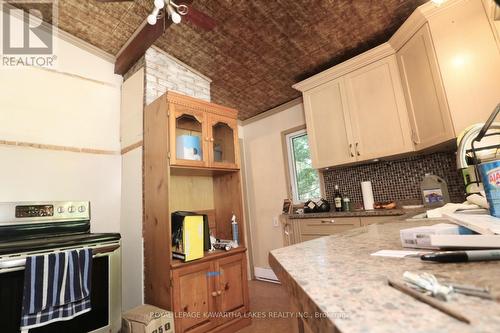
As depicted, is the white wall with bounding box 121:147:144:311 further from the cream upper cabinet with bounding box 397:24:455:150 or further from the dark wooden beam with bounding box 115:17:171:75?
the cream upper cabinet with bounding box 397:24:455:150

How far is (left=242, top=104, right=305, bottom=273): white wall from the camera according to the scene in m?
3.49

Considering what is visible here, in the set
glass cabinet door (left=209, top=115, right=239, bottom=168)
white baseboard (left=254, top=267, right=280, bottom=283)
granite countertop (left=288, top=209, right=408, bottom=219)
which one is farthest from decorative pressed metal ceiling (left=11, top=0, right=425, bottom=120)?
white baseboard (left=254, top=267, right=280, bottom=283)

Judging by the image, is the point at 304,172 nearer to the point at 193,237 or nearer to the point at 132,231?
the point at 193,237

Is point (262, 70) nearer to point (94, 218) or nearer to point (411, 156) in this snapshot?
point (411, 156)

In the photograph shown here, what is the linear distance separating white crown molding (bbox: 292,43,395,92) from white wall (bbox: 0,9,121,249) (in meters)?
2.28

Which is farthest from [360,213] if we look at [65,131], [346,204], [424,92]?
[65,131]

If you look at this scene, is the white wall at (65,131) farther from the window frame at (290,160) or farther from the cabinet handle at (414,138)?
the cabinet handle at (414,138)

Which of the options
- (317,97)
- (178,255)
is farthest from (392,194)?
(178,255)

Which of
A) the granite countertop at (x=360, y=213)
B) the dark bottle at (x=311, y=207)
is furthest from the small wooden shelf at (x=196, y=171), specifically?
the dark bottle at (x=311, y=207)

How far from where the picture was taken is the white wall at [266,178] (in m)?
3.49

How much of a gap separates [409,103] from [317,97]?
98cm

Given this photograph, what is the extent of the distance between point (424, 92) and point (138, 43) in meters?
2.72

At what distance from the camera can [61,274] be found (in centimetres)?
136

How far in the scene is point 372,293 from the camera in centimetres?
35
